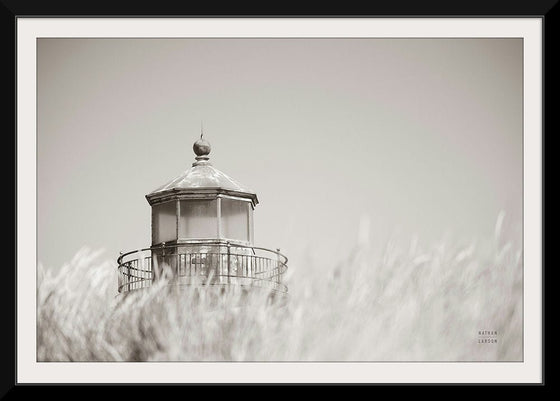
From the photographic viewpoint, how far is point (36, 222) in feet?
19.4

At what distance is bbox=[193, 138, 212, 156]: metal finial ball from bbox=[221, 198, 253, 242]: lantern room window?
25.8 inches

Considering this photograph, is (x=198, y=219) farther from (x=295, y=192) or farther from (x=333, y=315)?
(x=333, y=315)

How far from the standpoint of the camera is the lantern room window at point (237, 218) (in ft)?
26.3

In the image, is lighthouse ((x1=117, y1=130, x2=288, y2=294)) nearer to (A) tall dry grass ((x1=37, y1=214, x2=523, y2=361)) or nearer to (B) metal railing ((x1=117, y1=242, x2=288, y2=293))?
(B) metal railing ((x1=117, y1=242, x2=288, y2=293))

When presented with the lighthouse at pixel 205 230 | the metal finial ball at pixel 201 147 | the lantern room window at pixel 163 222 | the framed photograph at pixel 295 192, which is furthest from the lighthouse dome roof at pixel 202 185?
the metal finial ball at pixel 201 147

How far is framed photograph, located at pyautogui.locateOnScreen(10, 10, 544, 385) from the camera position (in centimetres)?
551

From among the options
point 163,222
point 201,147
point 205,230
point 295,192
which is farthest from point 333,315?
point 163,222

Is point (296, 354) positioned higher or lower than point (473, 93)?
lower

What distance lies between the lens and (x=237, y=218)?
26.3 ft

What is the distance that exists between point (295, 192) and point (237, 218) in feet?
4.07

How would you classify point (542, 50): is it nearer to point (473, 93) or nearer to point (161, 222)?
point (473, 93)
